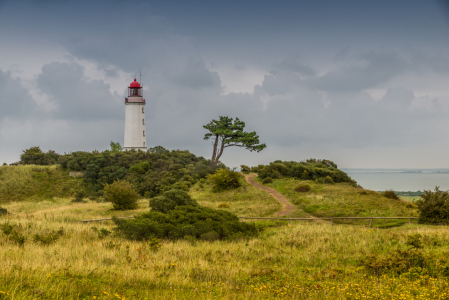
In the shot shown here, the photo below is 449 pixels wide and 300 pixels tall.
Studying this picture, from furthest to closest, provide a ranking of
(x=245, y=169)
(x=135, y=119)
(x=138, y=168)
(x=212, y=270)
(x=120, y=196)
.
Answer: (x=245, y=169), (x=135, y=119), (x=138, y=168), (x=120, y=196), (x=212, y=270)

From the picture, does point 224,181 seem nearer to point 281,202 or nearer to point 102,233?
point 281,202

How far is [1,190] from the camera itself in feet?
132

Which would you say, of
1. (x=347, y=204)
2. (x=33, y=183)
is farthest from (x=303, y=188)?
(x=33, y=183)

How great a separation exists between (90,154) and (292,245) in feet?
150

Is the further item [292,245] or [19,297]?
[292,245]

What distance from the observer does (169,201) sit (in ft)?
60.7

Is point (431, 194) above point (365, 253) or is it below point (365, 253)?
above

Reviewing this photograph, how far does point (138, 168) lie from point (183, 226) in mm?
31380

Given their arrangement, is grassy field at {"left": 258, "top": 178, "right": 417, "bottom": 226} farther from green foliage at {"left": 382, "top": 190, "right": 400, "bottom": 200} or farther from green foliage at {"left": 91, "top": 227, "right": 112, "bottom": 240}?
green foliage at {"left": 91, "top": 227, "right": 112, "bottom": 240}

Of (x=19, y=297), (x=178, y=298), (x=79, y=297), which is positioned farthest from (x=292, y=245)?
(x=19, y=297)

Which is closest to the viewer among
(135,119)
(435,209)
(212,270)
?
(212,270)

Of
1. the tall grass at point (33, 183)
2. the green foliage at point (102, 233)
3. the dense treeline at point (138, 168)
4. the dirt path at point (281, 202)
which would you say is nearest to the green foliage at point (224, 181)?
the dirt path at point (281, 202)

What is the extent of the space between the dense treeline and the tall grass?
219cm

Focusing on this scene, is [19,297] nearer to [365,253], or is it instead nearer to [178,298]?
[178,298]
